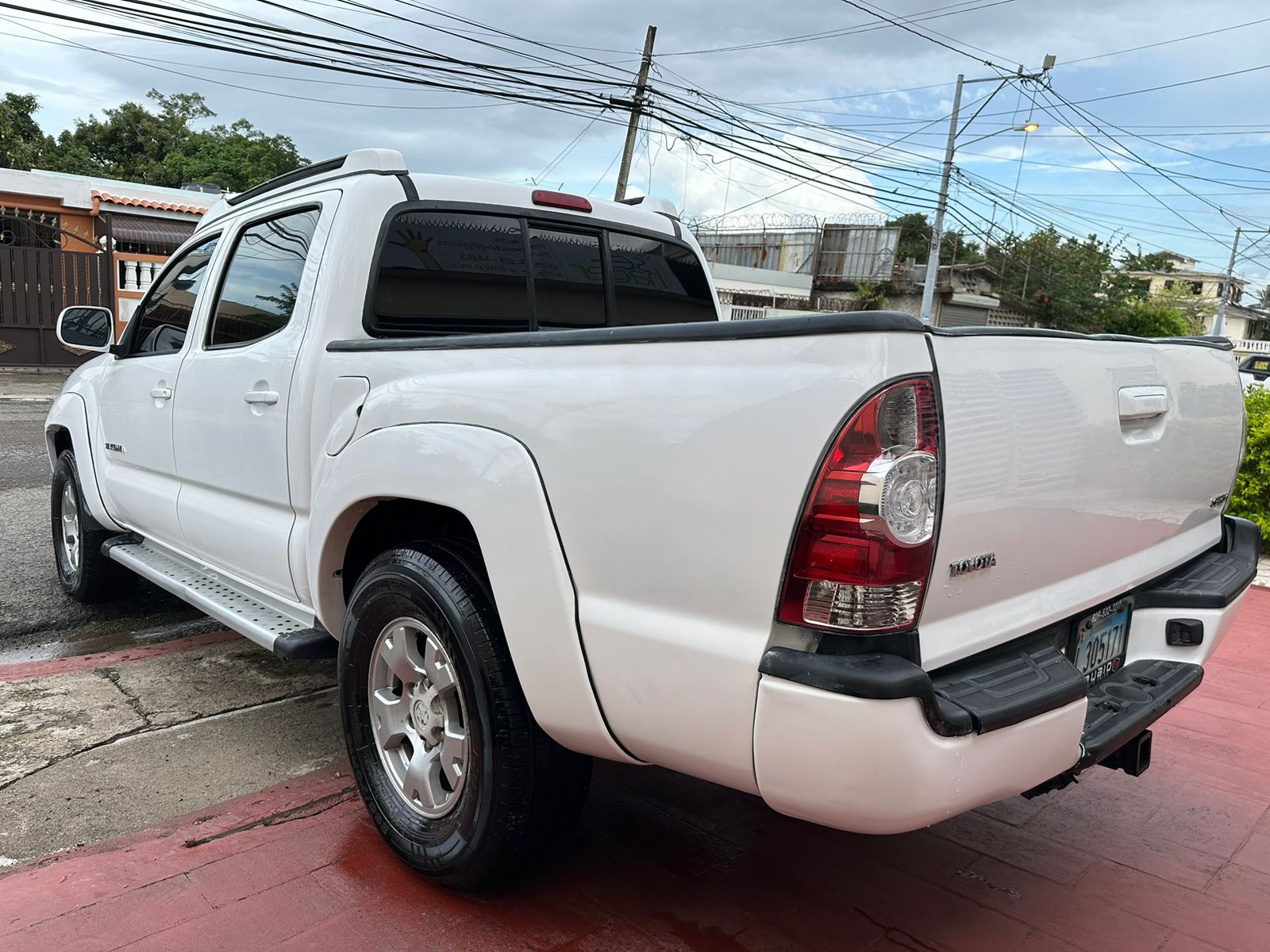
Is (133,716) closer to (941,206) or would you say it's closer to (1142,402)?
(1142,402)

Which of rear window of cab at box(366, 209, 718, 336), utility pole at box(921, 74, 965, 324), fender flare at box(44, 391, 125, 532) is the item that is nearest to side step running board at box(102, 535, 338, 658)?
fender flare at box(44, 391, 125, 532)

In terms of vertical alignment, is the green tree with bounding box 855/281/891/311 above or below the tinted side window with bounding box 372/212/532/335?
above

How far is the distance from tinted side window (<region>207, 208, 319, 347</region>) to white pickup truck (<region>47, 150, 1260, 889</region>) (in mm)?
22

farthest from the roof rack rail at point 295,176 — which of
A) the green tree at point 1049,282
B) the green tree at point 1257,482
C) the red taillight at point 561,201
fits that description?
the green tree at point 1049,282

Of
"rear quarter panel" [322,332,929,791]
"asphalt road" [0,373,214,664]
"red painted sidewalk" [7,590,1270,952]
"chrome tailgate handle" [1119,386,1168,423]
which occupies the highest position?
"chrome tailgate handle" [1119,386,1168,423]

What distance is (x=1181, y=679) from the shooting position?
8.48ft

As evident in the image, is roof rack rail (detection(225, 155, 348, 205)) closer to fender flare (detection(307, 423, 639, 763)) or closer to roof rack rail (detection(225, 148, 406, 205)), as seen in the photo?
roof rack rail (detection(225, 148, 406, 205))

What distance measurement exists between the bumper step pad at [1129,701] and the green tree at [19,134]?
39708 mm

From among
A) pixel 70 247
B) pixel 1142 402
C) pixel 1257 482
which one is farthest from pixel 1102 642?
pixel 70 247

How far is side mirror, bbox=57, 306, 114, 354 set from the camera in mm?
4953

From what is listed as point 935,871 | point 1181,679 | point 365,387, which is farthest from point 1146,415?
point 365,387

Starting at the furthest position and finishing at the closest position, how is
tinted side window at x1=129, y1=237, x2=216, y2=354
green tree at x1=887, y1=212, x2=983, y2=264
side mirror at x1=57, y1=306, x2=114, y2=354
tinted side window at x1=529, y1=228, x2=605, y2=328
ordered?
1. green tree at x1=887, y1=212, x2=983, y2=264
2. side mirror at x1=57, y1=306, x2=114, y2=354
3. tinted side window at x1=129, y1=237, x2=216, y2=354
4. tinted side window at x1=529, y1=228, x2=605, y2=328

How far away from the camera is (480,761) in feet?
7.93

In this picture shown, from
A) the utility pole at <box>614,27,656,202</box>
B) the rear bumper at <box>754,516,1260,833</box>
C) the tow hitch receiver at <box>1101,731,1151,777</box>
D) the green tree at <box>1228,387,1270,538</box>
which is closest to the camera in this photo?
the rear bumper at <box>754,516,1260,833</box>
